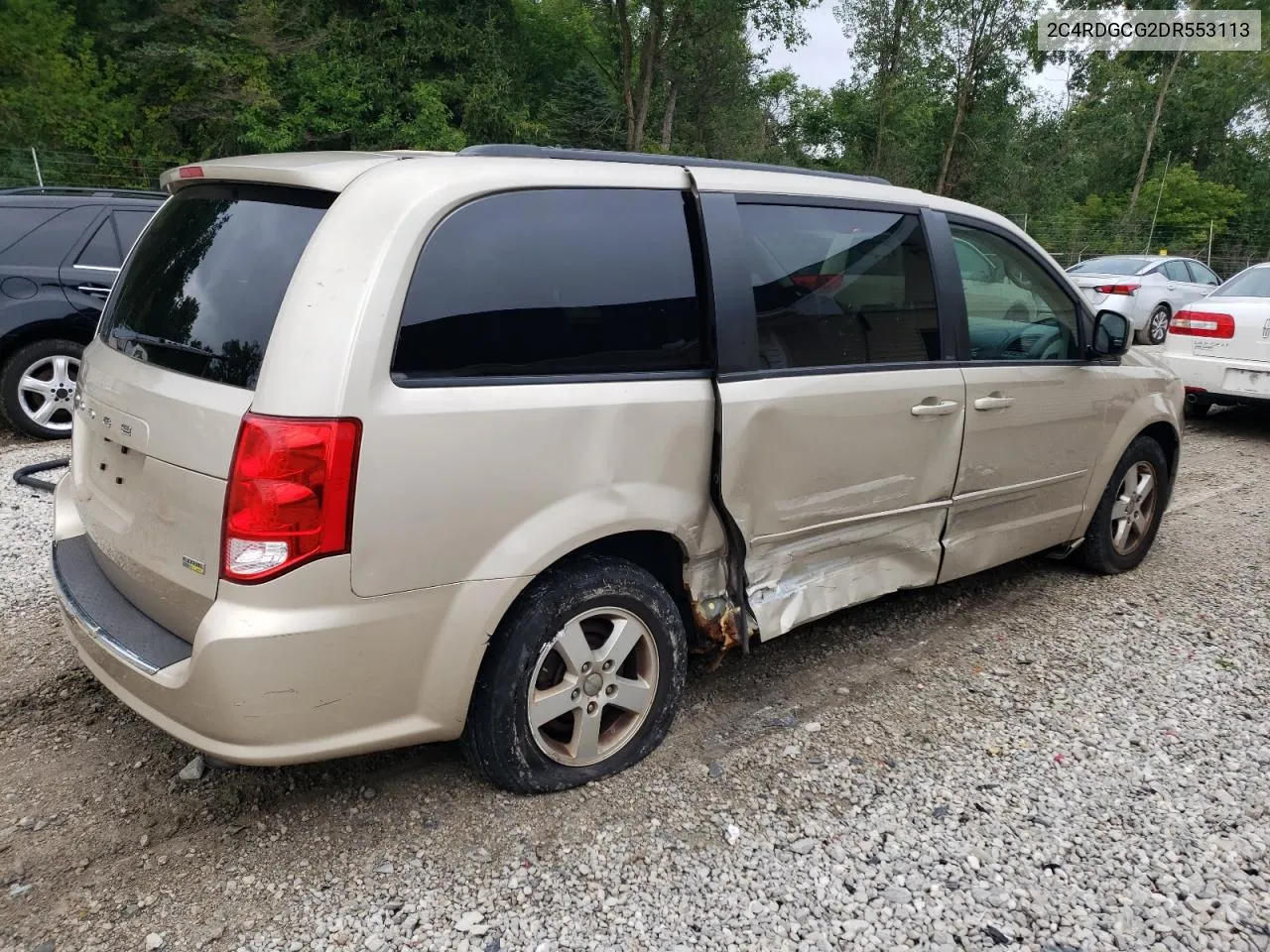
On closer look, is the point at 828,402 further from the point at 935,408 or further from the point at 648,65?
the point at 648,65

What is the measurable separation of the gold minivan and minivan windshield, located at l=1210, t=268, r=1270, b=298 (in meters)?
6.49

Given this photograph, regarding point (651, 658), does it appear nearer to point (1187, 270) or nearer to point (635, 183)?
point (635, 183)

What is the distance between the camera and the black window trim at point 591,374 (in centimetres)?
222

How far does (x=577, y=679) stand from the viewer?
8.64 feet

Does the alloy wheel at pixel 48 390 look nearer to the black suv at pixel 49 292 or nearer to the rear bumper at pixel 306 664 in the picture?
the black suv at pixel 49 292

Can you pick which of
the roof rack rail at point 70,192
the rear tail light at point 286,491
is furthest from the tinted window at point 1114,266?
the rear tail light at point 286,491

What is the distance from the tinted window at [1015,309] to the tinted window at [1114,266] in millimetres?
11698

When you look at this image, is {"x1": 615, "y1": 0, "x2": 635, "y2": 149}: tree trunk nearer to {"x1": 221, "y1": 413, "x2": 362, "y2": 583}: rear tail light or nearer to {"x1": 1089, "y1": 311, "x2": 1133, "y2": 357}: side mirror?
{"x1": 1089, "y1": 311, "x2": 1133, "y2": 357}: side mirror

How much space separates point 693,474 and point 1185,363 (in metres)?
7.35

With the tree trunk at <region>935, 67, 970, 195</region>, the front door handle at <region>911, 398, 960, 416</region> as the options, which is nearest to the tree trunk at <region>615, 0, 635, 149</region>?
the tree trunk at <region>935, 67, 970, 195</region>

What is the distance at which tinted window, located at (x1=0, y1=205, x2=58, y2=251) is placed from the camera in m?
6.43

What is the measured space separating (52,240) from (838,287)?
19.9 ft

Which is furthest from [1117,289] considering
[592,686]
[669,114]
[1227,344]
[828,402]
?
[669,114]

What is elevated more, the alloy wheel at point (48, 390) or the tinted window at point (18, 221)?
the tinted window at point (18, 221)
